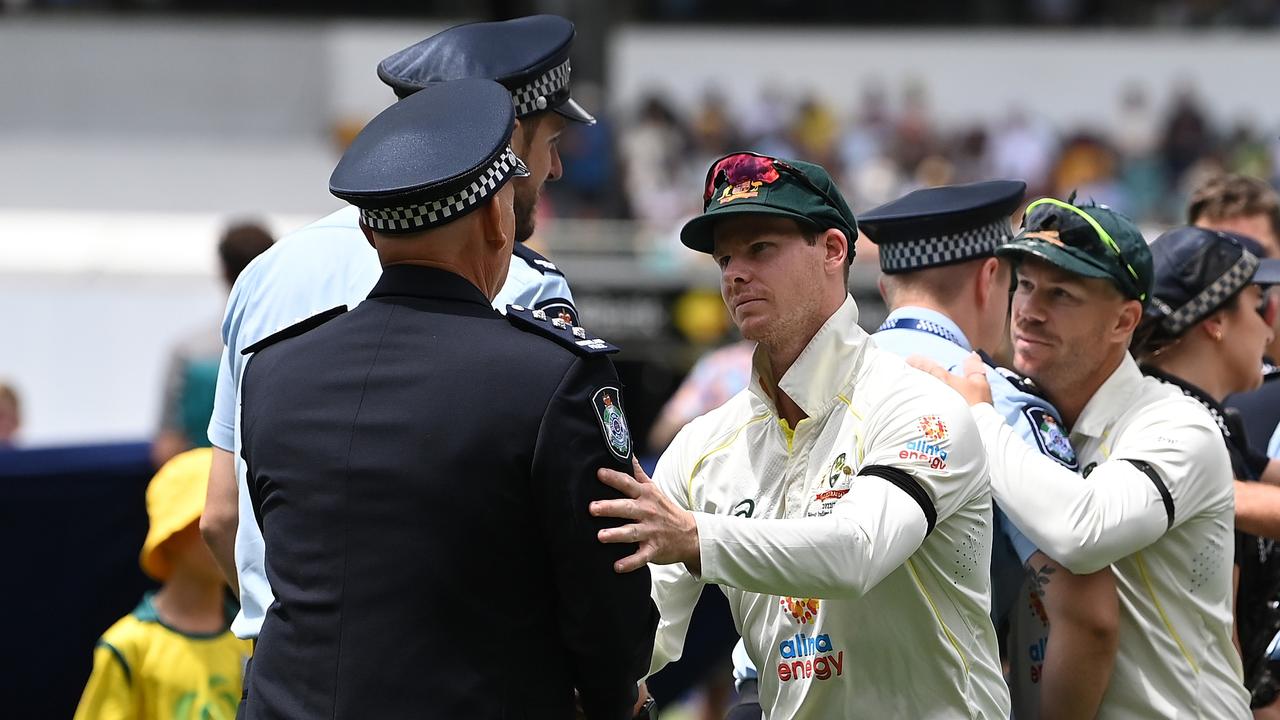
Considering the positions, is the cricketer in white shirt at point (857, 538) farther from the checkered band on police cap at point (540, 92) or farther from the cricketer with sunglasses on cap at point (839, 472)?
the checkered band on police cap at point (540, 92)

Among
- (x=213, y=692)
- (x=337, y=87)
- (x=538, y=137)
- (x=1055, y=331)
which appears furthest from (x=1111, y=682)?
(x=337, y=87)

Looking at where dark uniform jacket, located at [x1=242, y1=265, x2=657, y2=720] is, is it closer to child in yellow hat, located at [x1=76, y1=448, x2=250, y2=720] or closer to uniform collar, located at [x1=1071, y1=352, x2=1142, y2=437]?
uniform collar, located at [x1=1071, y1=352, x2=1142, y2=437]

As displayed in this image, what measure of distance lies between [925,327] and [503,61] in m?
1.06

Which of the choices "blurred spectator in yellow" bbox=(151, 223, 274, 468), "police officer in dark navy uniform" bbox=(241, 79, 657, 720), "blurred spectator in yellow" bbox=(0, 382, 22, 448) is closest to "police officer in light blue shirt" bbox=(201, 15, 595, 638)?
"police officer in dark navy uniform" bbox=(241, 79, 657, 720)

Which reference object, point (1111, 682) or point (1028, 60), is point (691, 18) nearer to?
point (1028, 60)

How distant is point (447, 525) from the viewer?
8.14 feet

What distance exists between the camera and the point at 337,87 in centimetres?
1966

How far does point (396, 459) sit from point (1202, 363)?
2190 mm

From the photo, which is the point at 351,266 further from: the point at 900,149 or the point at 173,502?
the point at 900,149

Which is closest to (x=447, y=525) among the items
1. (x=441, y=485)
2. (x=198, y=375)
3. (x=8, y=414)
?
(x=441, y=485)

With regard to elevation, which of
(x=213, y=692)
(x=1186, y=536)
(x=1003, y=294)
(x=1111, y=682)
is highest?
(x=1003, y=294)

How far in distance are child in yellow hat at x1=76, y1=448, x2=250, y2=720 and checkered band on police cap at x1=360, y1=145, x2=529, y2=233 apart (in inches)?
77.0

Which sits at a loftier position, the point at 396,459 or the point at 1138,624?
the point at 396,459

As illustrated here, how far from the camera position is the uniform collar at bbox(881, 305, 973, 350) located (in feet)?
12.0
